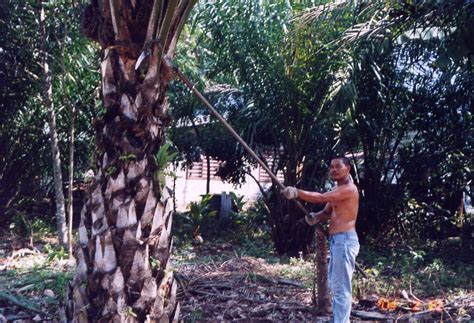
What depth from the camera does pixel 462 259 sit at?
10.0 m

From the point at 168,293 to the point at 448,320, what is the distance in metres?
2.92

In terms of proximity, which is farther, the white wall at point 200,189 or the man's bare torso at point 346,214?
the white wall at point 200,189

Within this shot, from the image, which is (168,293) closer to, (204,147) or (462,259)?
(462,259)

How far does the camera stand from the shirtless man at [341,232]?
5.14 meters

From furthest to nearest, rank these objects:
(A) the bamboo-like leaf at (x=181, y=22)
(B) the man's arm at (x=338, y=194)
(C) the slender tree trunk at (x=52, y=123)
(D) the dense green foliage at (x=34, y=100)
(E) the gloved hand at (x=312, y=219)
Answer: (D) the dense green foliage at (x=34, y=100), (C) the slender tree trunk at (x=52, y=123), (E) the gloved hand at (x=312, y=219), (B) the man's arm at (x=338, y=194), (A) the bamboo-like leaf at (x=181, y=22)

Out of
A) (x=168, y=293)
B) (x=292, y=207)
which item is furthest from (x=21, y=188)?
(x=168, y=293)

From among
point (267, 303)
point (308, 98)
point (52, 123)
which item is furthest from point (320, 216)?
point (52, 123)

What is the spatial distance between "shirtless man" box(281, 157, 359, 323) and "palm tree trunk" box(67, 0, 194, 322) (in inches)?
54.1

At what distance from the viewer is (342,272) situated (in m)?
5.20

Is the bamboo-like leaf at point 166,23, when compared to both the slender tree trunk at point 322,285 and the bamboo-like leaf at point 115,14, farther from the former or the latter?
the slender tree trunk at point 322,285

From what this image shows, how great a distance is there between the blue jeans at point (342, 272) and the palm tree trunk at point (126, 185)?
5.18 feet

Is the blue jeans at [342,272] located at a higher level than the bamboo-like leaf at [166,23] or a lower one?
lower

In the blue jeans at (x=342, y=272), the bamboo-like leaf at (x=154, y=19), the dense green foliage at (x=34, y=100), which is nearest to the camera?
the bamboo-like leaf at (x=154, y=19)

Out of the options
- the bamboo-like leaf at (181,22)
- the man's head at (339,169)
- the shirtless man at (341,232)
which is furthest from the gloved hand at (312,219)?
the bamboo-like leaf at (181,22)
